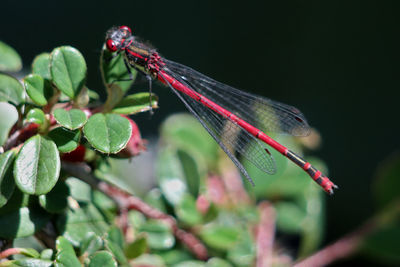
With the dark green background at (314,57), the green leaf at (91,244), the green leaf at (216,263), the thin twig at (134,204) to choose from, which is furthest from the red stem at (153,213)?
the dark green background at (314,57)

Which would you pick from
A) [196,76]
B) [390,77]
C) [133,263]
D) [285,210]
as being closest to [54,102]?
[133,263]

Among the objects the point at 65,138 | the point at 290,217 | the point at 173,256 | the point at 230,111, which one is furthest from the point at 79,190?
the point at 290,217

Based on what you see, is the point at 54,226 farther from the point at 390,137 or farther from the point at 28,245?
the point at 390,137

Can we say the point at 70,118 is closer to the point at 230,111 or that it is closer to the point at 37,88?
the point at 37,88

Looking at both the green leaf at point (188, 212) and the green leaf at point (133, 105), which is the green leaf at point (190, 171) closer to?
the green leaf at point (188, 212)

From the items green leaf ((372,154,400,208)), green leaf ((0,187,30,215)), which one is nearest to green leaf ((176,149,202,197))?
green leaf ((0,187,30,215))
